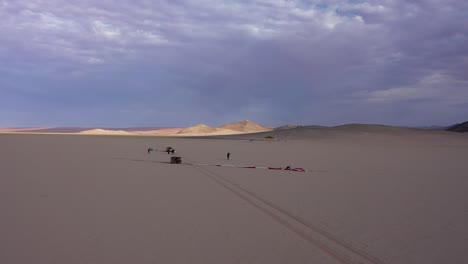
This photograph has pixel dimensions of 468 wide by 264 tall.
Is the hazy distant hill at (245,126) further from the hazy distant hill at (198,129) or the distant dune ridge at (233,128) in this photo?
the hazy distant hill at (198,129)

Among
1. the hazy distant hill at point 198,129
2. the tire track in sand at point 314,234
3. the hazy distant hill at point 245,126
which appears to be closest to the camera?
the tire track in sand at point 314,234

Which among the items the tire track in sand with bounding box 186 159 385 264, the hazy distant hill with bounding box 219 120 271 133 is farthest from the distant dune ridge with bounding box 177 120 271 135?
the tire track in sand with bounding box 186 159 385 264

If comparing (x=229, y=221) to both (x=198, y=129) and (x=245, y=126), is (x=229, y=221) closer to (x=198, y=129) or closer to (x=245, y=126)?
(x=198, y=129)

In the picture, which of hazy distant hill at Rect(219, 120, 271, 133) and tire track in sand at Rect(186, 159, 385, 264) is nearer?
tire track in sand at Rect(186, 159, 385, 264)

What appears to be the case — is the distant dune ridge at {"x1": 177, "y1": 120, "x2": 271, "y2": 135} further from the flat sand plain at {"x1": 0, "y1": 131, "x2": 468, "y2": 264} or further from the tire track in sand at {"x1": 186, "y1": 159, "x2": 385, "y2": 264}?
the tire track in sand at {"x1": 186, "y1": 159, "x2": 385, "y2": 264}

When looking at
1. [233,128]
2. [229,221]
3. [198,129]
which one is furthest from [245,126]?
[229,221]

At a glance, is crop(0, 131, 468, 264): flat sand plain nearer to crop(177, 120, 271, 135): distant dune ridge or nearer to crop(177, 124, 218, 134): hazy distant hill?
crop(177, 124, 218, 134): hazy distant hill

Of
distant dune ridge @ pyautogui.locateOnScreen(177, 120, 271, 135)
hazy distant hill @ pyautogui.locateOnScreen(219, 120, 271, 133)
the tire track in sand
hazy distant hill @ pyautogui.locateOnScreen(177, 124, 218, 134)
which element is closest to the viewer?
the tire track in sand

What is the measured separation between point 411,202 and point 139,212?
6034 millimetres

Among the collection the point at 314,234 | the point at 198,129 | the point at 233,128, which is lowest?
the point at 314,234

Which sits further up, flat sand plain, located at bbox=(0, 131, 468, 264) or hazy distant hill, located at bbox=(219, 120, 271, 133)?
hazy distant hill, located at bbox=(219, 120, 271, 133)

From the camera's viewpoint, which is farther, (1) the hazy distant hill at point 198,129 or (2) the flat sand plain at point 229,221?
(1) the hazy distant hill at point 198,129

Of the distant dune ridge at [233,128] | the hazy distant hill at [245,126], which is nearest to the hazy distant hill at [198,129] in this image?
the distant dune ridge at [233,128]

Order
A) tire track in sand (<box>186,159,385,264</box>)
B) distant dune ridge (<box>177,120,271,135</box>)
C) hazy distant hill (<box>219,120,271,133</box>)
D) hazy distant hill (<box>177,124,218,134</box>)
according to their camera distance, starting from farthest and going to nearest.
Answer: hazy distant hill (<box>219,120,271,133</box>), distant dune ridge (<box>177,120,271,135</box>), hazy distant hill (<box>177,124,218,134</box>), tire track in sand (<box>186,159,385,264</box>)
